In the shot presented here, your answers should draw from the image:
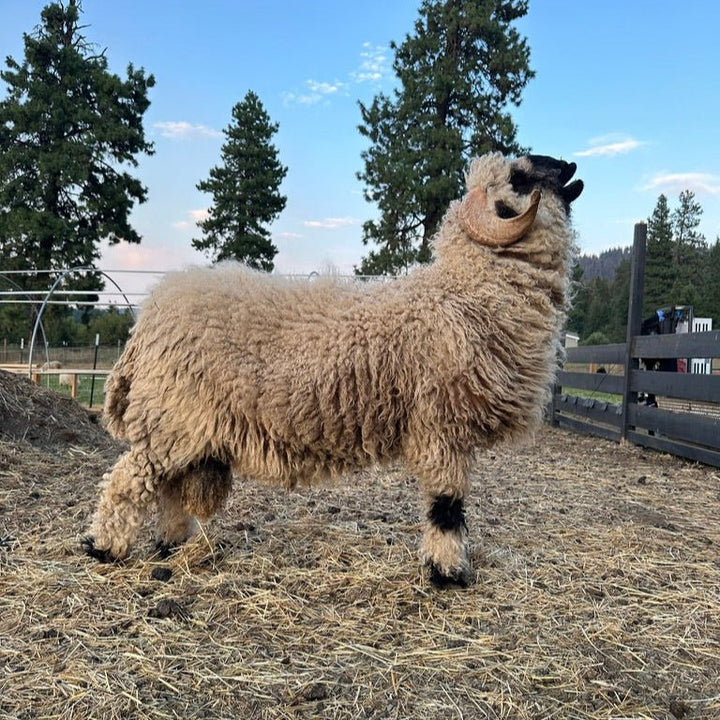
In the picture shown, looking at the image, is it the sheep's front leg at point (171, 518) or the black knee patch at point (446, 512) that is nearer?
the black knee patch at point (446, 512)

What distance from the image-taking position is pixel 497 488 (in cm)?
596

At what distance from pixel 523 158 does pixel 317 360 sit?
5.82ft

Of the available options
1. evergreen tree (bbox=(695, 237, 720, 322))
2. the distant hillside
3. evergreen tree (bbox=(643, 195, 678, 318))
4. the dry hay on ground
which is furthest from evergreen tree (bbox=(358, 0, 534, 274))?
the distant hillside

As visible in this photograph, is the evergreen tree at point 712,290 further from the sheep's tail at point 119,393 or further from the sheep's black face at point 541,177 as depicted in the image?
the sheep's tail at point 119,393

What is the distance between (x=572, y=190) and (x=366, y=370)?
1.70 meters

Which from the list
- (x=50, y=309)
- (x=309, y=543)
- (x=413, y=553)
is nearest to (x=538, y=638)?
(x=413, y=553)

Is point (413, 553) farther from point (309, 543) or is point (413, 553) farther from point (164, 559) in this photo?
point (164, 559)

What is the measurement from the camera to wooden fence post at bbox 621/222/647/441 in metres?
9.03

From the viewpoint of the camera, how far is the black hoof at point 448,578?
345 centimetres

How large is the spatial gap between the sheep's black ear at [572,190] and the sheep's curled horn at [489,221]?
0.38 metres

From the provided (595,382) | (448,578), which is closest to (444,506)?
(448,578)

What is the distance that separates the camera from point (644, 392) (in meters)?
8.69

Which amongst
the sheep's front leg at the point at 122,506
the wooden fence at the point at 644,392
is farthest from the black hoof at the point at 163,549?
the wooden fence at the point at 644,392

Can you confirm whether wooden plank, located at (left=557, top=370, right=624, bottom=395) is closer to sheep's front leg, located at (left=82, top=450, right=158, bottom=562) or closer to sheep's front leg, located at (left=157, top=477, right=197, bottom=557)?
sheep's front leg, located at (left=157, top=477, right=197, bottom=557)
